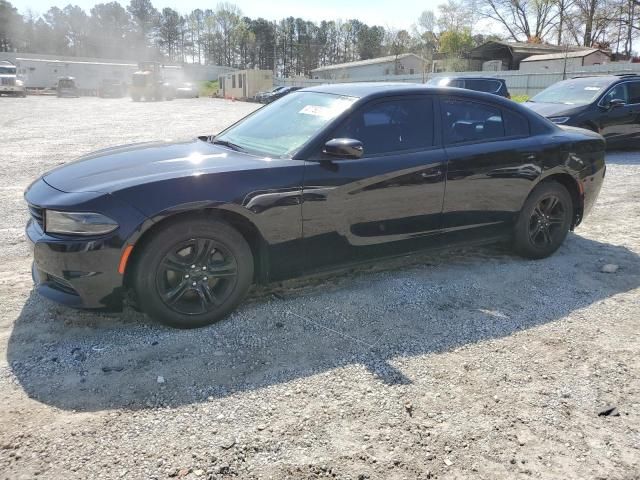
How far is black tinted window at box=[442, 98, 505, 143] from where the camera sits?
4.16m

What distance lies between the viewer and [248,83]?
167 ft

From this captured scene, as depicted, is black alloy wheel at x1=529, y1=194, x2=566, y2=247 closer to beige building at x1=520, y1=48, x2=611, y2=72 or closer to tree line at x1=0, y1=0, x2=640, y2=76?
beige building at x1=520, y1=48, x2=611, y2=72

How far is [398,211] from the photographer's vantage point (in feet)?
12.7

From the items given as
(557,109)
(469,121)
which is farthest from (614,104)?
(469,121)

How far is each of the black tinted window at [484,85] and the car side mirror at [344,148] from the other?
12.9 meters

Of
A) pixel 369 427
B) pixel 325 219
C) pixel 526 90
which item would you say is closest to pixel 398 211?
pixel 325 219

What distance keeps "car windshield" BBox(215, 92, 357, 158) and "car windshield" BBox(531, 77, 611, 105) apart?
27.0ft

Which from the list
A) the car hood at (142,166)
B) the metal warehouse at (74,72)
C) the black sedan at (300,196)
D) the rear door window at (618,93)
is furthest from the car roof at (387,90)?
the metal warehouse at (74,72)

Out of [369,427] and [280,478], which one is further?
[369,427]

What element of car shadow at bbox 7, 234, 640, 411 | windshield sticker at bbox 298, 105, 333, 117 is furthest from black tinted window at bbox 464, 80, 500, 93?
windshield sticker at bbox 298, 105, 333, 117

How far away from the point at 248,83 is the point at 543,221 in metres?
49.5

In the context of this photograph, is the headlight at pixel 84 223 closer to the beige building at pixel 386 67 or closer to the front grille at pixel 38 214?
the front grille at pixel 38 214

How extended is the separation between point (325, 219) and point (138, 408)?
1694mm

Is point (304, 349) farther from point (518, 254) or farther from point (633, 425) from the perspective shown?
point (518, 254)
